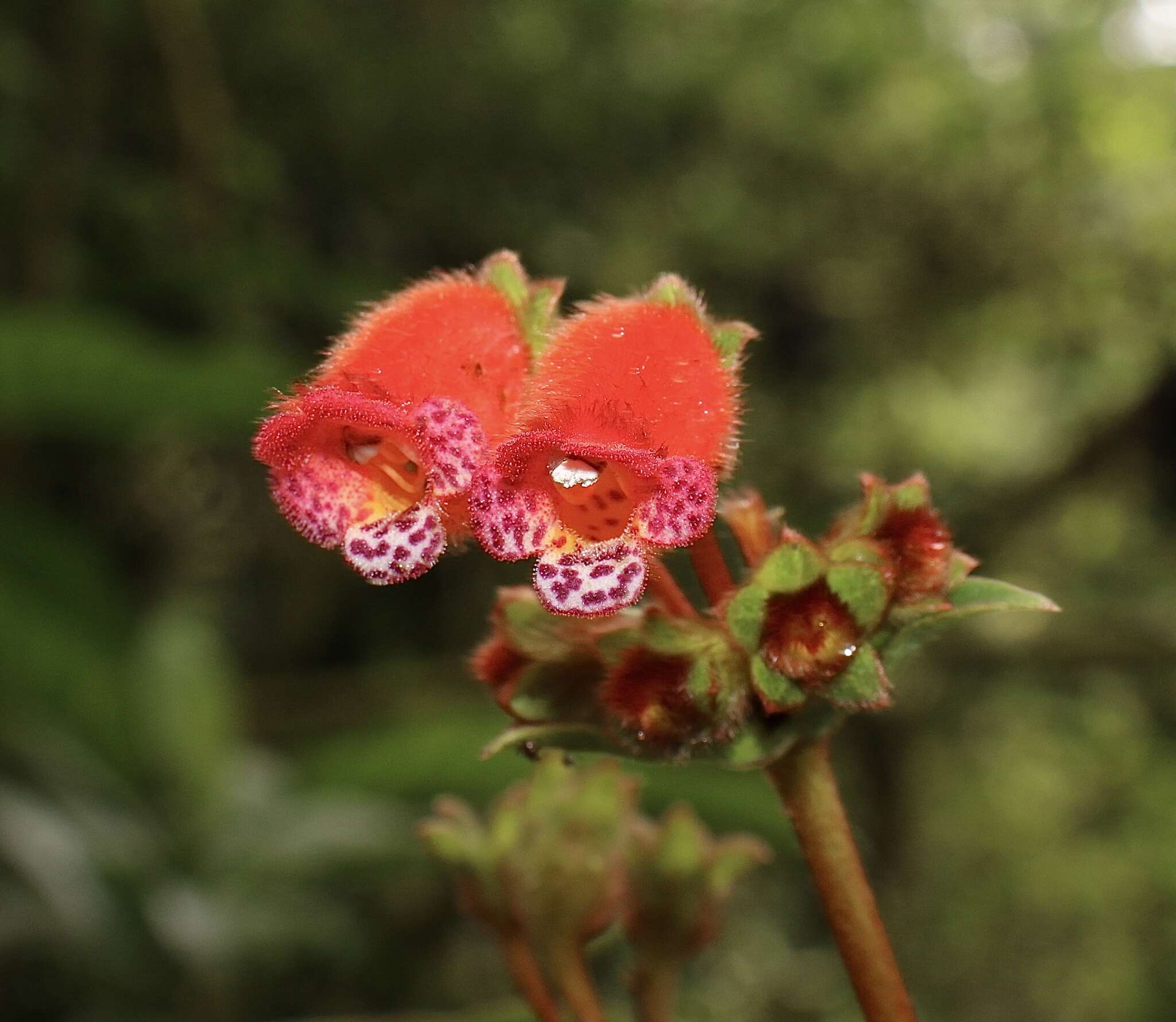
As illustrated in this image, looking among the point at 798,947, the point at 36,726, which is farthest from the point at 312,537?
the point at 798,947

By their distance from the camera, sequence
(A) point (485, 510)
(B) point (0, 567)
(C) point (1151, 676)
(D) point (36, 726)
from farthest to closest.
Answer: (C) point (1151, 676), (B) point (0, 567), (D) point (36, 726), (A) point (485, 510)

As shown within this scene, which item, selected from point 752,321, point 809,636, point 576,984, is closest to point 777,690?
point 809,636

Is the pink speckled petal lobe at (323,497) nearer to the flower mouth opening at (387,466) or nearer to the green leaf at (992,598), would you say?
the flower mouth opening at (387,466)

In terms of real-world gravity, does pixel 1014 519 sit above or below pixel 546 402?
below

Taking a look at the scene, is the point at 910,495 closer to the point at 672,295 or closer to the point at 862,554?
the point at 862,554

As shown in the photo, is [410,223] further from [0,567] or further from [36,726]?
[36,726]
